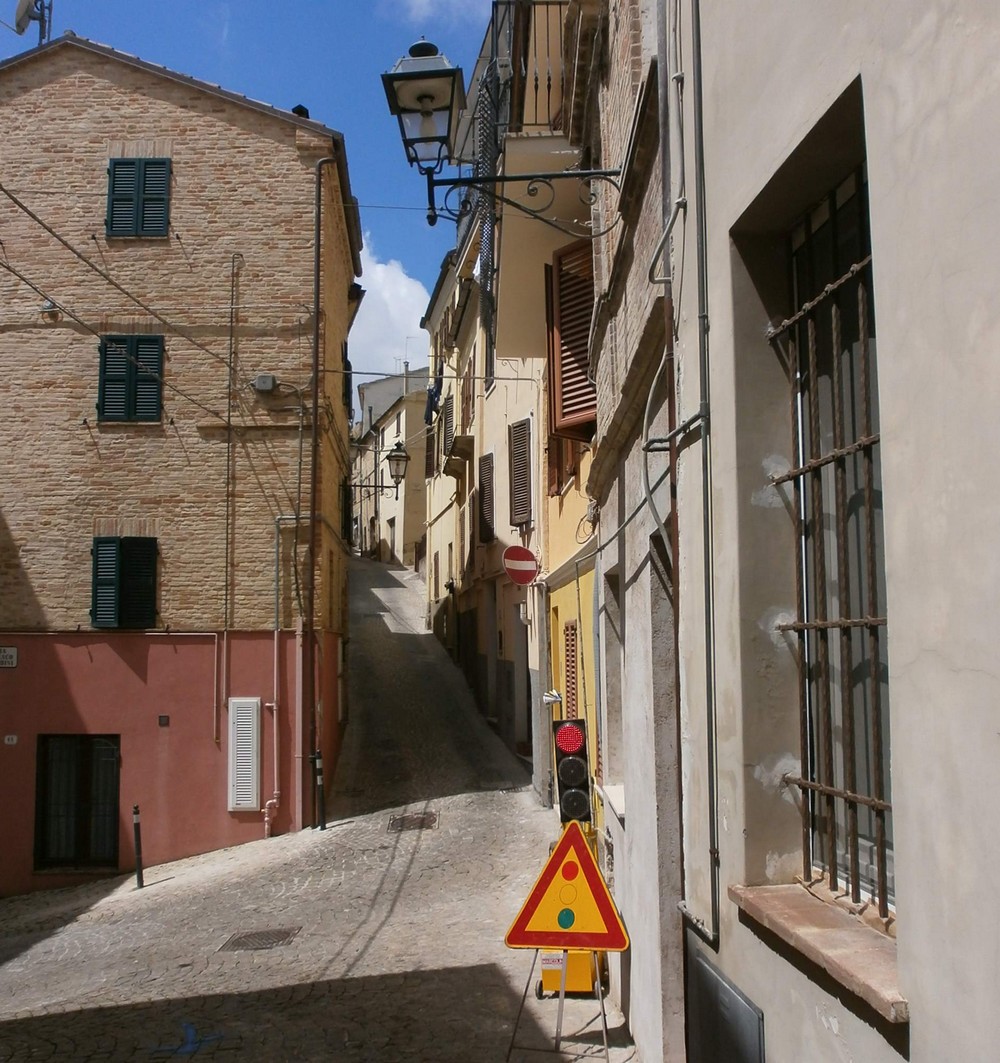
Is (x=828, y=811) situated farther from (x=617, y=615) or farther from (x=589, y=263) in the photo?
(x=589, y=263)

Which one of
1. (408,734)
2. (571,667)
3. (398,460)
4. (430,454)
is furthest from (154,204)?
(430,454)

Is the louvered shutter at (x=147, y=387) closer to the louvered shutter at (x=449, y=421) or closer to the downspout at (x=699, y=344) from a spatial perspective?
the downspout at (x=699, y=344)

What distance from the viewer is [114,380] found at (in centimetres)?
1695

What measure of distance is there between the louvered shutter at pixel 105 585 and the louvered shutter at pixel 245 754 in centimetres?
217

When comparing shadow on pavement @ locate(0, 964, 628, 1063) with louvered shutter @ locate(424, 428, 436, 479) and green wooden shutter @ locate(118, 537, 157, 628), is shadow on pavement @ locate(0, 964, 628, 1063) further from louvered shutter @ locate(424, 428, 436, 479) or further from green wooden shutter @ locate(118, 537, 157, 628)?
louvered shutter @ locate(424, 428, 436, 479)

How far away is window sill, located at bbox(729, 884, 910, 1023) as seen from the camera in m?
2.60

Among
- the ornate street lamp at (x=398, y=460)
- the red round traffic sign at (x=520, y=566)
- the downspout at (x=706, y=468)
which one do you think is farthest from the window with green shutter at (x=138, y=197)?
the downspout at (x=706, y=468)

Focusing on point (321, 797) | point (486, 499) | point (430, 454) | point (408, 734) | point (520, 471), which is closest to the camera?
point (321, 797)

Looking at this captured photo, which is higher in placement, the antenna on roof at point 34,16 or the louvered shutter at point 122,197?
the antenna on roof at point 34,16

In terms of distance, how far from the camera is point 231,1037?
819cm

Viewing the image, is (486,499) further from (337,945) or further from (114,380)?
(337,945)

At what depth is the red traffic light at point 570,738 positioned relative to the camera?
8875mm

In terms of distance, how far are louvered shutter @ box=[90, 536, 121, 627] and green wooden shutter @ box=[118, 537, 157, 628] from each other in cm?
8

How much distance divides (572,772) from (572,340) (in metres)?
4.33
